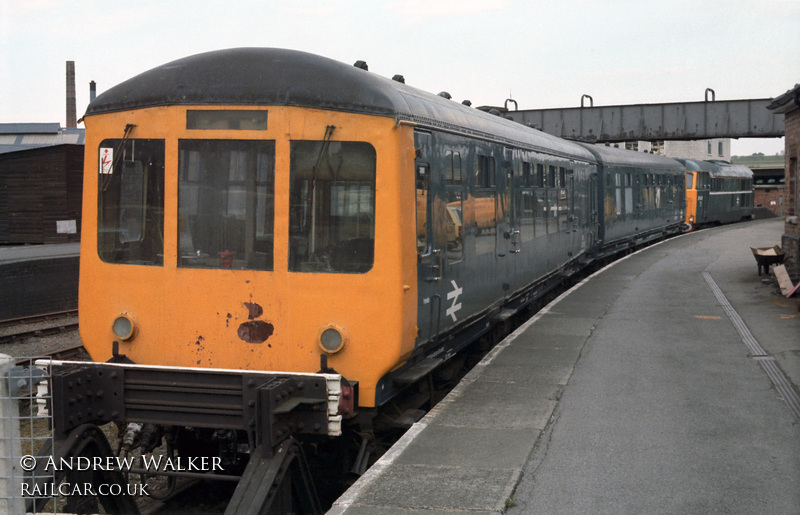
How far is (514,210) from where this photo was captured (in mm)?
9898

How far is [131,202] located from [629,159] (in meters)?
19.6

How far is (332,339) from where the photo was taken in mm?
5711

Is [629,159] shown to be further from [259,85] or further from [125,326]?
[125,326]

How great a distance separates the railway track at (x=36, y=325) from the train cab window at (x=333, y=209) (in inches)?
402

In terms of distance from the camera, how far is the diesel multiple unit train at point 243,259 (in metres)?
5.50

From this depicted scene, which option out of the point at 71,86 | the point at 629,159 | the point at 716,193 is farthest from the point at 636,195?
the point at 71,86

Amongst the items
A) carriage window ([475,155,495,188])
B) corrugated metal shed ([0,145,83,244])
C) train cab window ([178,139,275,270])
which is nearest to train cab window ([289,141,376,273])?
train cab window ([178,139,275,270])

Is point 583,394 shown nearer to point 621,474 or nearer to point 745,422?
point 745,422

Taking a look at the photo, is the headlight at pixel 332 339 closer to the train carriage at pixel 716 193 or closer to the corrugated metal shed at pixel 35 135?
the corrugated metal shed at pixel 35 135

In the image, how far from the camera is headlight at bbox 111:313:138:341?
5.96 meters

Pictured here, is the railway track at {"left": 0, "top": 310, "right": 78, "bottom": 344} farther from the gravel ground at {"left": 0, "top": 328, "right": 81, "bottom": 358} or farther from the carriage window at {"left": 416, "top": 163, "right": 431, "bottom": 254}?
the carriage window at {"left": 416, "top": 163, "right": 431, "bottom": 254}

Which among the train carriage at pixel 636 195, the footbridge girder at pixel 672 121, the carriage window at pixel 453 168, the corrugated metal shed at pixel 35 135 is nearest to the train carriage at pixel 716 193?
the footbridge girder at pixel 672 121

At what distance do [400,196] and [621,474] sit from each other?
2375 millimetres

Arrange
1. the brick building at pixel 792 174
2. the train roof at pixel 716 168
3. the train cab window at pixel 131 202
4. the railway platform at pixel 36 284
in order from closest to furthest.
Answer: the train cab window at pixel 131 202, the brick building at pixel 792 174, the railway platform at pixel 36 284, the train roof at pixel 716 168
